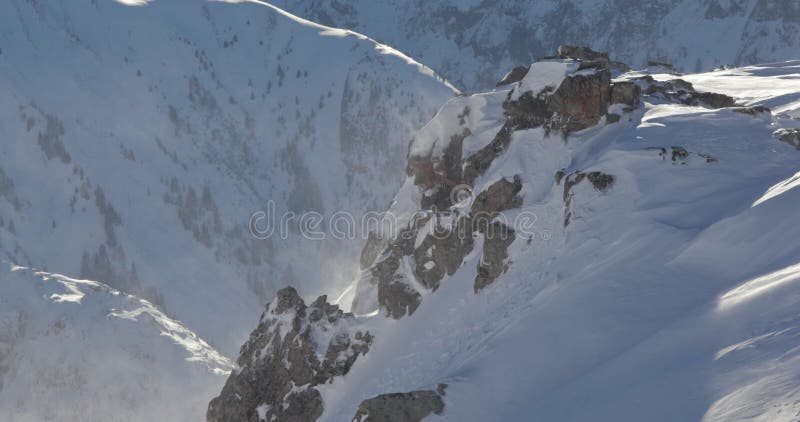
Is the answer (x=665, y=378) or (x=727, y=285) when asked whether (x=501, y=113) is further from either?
(x=665, y=378)

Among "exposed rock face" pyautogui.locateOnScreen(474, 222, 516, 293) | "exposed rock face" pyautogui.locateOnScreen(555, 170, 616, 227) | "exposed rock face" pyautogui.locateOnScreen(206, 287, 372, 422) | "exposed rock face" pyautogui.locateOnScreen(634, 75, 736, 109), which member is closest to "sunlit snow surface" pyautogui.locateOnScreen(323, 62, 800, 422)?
"exposed rock face" pyautogui.locateOnScreen(555, 170, 616, 227)

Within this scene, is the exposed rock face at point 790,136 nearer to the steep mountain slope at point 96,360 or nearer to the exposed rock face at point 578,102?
the exposed rock face at point 578,102

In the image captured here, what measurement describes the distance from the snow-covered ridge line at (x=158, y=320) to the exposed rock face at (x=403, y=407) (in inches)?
3618

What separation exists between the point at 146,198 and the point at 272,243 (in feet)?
82.5

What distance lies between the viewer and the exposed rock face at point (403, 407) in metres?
33.3

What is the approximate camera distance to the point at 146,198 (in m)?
188

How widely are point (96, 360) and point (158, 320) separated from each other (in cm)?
1102

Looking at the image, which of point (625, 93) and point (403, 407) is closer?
point (403, 407)

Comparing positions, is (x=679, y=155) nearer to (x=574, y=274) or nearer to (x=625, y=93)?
(x=574, y=274)

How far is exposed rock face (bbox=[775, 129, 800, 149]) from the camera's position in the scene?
41.2 m

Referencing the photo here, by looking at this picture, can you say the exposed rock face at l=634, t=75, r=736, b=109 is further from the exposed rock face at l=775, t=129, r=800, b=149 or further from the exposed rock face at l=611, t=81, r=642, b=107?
the exposed rock face at l=775, t=129, r=800, b=149

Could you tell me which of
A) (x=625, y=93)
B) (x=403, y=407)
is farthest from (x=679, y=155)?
(x=403, y=407)

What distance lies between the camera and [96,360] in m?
122

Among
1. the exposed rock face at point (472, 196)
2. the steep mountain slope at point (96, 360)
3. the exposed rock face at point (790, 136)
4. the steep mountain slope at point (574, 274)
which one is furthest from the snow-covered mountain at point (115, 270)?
the exposed rock face at point (790, 136)
